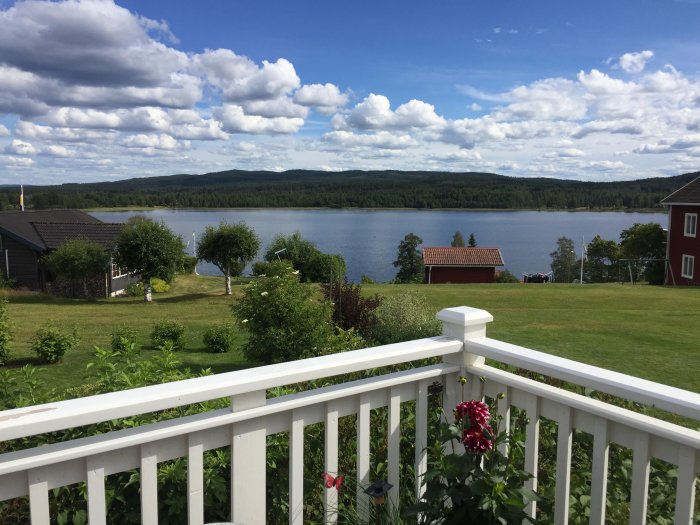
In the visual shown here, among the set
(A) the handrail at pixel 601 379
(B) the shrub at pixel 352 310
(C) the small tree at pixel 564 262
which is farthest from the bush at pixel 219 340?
(C) the small tree at pixel 564 262

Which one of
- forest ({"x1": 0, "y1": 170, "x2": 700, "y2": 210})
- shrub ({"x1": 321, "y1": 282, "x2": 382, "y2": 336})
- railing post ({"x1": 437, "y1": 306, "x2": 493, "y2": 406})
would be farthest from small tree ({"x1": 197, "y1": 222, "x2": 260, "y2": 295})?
forest ({"x1": 0, "y1": 170, "x2": 700, "y2": 210})

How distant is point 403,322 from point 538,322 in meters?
5.86

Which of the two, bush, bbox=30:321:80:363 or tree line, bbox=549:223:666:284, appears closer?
bush, bbox=30:321:80:363

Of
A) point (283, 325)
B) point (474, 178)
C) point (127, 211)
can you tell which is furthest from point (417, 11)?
point (474, 178)

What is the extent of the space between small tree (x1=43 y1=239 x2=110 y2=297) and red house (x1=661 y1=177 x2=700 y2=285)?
Result: 95.4 ft

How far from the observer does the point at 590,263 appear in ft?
150

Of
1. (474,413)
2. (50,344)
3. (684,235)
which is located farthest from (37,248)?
(684,235)

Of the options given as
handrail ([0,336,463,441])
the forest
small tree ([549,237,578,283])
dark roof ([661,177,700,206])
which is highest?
the forest

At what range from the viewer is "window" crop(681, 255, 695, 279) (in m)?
26.2

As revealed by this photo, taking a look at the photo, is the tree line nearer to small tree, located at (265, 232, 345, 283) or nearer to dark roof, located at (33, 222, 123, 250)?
small tree, located at (265, 232, 345, 283)

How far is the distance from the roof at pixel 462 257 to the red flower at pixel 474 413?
34.5 metres

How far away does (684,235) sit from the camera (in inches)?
1055

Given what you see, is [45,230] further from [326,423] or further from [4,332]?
[326,423]

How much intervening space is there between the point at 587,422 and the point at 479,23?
723 inches
